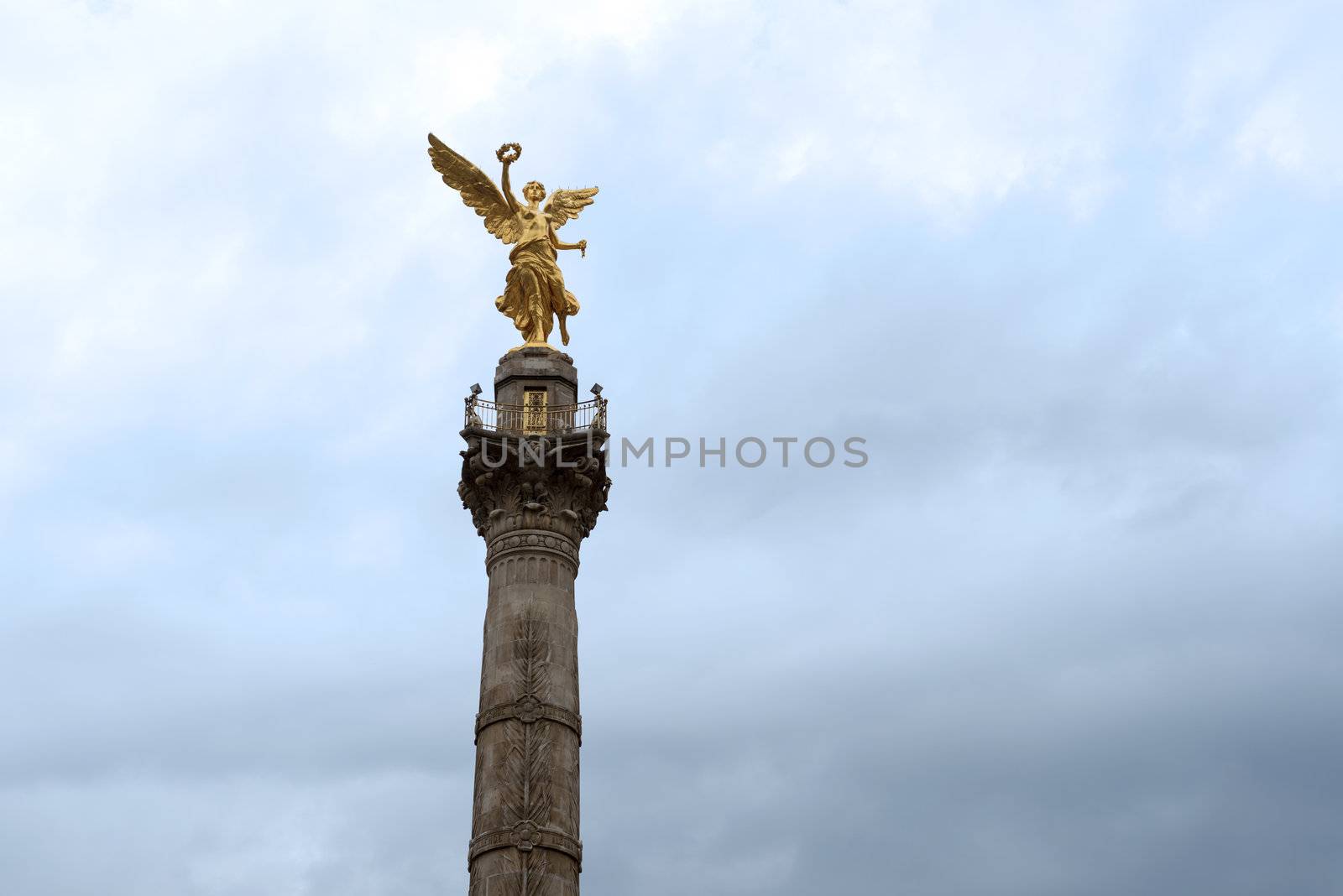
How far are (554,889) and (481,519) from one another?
33.9 feet

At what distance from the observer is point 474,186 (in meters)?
53.8

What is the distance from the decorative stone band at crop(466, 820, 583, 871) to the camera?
4409 centimetres

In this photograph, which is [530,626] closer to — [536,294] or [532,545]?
[532,545]

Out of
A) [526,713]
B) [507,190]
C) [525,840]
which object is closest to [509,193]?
[507,190]

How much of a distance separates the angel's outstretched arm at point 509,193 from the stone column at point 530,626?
448 centimetres

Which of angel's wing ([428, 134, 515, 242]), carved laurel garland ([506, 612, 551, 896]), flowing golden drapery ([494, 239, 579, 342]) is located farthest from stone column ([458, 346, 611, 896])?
angel's wing ([428, 134, 515, 242])

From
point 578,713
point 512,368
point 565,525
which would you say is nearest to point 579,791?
point 578,713

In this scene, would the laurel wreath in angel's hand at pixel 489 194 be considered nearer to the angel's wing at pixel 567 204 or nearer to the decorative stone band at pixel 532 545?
the angel's wing at pixel 567 204

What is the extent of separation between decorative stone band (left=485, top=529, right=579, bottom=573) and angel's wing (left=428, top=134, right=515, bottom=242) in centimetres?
940

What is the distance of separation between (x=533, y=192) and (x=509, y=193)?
0.74m

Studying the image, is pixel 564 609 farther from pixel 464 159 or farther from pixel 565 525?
pixel 464 159

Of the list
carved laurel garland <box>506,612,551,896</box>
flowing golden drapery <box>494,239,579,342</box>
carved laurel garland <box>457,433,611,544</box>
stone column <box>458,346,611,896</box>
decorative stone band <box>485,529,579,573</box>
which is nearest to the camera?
carved laurel garland <box>506,612,551,896</box>

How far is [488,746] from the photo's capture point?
1806 inches

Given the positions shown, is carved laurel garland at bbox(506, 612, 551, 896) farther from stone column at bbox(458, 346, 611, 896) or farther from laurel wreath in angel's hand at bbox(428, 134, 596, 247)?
laurel wreath in angel's hand at bbox(428, 134, 596, 247)
